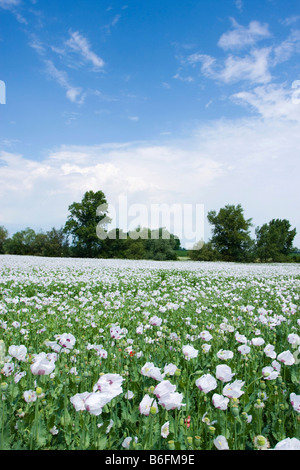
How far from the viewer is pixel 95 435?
203 cm

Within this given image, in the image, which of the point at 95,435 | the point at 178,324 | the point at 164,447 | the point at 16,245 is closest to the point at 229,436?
the point at 164,447

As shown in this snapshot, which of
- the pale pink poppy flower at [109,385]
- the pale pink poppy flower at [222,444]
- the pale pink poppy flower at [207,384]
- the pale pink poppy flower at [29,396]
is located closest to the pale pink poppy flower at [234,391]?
the pale pink poppy flower at [207,384]

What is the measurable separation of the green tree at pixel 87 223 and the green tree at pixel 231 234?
66.8 feet

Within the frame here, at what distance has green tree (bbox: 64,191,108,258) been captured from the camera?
56.8m

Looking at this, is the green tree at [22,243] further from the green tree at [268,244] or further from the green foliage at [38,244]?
the green tree at [268,244]

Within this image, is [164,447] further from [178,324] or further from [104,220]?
[104,220]

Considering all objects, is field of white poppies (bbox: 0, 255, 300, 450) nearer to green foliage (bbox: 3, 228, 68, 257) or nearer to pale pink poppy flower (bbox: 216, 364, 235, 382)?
pale pink poppy flower (bbox: 216, 364, 235, 382)

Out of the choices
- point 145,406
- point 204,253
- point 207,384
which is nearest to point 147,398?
point 145,406

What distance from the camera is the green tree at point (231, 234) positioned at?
184ft

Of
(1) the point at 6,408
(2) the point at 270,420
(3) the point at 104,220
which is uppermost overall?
(3) the point at 104,220

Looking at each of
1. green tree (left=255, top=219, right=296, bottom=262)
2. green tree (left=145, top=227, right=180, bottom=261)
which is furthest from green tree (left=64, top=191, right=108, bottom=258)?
green tree (left=255, top=219, right=296, bottom=262)

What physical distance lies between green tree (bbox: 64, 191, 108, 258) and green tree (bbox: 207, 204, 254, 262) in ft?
66.8
